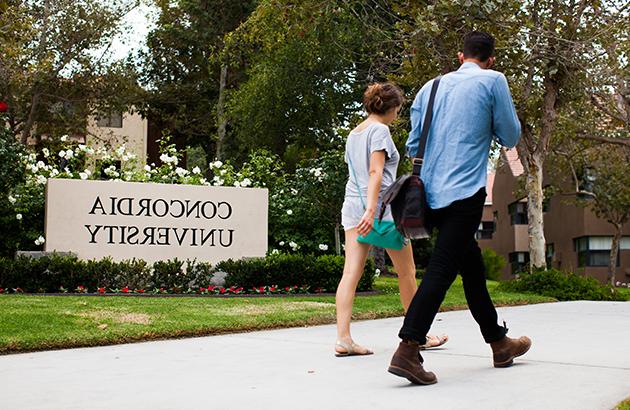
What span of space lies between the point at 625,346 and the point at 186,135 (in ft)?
107

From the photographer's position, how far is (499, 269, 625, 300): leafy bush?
1410 cm

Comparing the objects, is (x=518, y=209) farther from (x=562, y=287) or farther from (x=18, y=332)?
(x=18, y=332)

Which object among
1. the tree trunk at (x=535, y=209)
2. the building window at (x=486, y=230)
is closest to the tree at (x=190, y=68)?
the tree trunk at (x=535, y=209)

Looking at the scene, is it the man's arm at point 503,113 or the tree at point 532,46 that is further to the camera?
the tree at point 532,46

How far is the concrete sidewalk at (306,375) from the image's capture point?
4.54 meters

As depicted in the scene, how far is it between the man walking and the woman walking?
0.69 meters

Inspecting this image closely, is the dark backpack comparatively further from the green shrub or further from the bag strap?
the green shrub

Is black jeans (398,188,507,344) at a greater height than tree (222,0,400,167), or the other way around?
tree (222,0,400,167)

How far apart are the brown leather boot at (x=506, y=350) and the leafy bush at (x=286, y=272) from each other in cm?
818

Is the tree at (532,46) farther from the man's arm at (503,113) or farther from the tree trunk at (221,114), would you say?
the tree trunk at (221,114)

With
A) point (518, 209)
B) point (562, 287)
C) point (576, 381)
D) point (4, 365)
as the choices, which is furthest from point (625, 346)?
point (518, 209)

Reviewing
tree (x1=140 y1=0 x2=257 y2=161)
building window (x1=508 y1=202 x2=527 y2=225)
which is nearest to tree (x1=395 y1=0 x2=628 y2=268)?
tree (x1=140 y1=0 x2=257 y2=161)

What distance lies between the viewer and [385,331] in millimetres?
7887

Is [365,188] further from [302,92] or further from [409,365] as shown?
[302,92]
